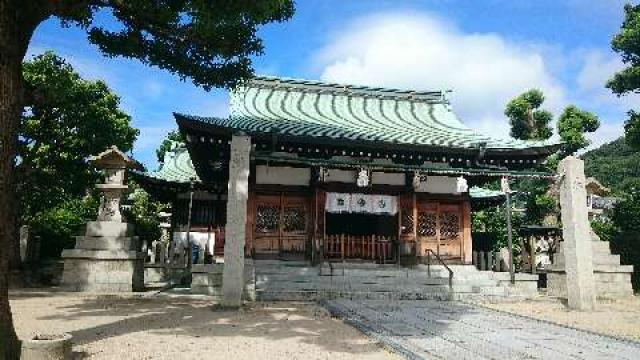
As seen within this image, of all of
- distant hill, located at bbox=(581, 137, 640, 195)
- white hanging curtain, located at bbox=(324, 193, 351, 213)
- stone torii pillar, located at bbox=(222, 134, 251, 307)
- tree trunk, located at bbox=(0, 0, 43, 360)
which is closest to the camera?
tree trunk, located at bbox=(0, 0, 43, 360)

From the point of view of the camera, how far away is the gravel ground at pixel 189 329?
6047 millimetres

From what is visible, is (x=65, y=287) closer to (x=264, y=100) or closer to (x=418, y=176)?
(x=264, y=100)

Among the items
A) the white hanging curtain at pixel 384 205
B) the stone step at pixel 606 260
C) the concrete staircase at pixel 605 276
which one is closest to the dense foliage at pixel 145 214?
the white hanging curtain at pixel 384 205

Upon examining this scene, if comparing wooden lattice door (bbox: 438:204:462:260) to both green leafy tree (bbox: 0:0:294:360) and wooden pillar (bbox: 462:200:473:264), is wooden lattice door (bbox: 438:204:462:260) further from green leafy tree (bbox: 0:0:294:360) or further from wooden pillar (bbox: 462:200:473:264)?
green leafy tree (bbox: 0:0:294:360)

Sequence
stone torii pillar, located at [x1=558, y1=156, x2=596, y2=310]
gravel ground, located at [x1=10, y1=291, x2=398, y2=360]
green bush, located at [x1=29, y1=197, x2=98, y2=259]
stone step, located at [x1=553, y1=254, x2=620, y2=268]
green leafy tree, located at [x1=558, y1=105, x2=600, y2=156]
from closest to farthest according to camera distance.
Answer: gravel ground, located at [x1=10, y1=291, x2=398, y2=360], stone torii pillar, located at [x1=558, y1=156, x2=596, y2=310], stone step, located at [x1=553, y1=254, x2=620, y2=268], green bush, located at [x1=29, y1=197, x2=98, y2=259], green leafy tree, located at [x1=558, y1=105, x2=600, y2=156]

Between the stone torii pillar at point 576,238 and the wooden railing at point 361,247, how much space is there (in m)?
5.94

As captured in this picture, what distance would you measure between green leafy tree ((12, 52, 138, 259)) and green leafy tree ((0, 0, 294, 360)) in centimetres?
933

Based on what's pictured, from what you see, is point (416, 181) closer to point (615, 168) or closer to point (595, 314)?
point (595, 314)

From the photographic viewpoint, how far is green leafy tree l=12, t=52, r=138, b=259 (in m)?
17.2

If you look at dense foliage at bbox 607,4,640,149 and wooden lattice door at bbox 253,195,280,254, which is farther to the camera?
dense foliage at bbox 607,4,640,149

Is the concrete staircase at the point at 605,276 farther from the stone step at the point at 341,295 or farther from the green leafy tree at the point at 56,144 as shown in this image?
the green leafy tree at the point at 56,144

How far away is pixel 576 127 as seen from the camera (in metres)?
22.7

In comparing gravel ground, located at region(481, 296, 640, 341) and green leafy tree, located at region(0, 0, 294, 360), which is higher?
green leafy tree, located at region(0, 0, 294, 360)

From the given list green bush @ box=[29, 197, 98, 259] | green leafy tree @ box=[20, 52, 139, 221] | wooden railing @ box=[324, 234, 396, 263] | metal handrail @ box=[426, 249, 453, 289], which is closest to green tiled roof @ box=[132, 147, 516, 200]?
green leafy tree @ box=[20, 52, 139, 221]
